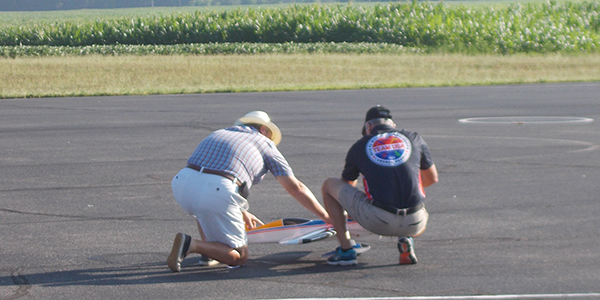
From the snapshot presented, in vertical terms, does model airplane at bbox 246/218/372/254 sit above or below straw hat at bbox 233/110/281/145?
below

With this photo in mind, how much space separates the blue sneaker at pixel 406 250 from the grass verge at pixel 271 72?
63.1 feet

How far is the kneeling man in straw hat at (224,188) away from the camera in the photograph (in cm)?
591

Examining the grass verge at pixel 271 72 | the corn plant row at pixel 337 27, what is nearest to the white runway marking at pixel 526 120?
the grass verge at pixel 271 72

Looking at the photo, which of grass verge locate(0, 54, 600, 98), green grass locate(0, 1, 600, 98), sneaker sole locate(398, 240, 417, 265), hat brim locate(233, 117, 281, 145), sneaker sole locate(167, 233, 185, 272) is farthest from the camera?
green grass locate(0, 1, 600, 98)

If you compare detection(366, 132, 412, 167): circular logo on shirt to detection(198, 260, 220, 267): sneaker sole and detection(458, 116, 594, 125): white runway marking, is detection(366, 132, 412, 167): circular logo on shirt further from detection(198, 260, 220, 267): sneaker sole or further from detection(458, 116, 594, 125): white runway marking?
detection(458, 116, 594, 125): white runway marking

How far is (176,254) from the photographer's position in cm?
590

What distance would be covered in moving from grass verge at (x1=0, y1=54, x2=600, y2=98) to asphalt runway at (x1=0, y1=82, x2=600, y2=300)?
8.25 m

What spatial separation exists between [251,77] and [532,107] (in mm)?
13910

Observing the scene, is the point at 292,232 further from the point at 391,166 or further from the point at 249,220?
the point at 391,166

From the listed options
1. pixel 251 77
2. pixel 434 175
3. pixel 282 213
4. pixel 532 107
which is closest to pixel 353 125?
pixel 532 107

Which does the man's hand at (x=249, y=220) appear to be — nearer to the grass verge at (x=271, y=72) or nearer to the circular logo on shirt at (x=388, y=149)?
the circular logo on shirt at (x=388, y=149)

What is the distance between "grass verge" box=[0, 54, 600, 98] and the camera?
87.0 ft

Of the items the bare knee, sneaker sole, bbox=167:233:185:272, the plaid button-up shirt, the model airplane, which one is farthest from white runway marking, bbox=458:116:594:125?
sneaker sole, bbox=167:233:185:272

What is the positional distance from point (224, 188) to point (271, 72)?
2681 cm
